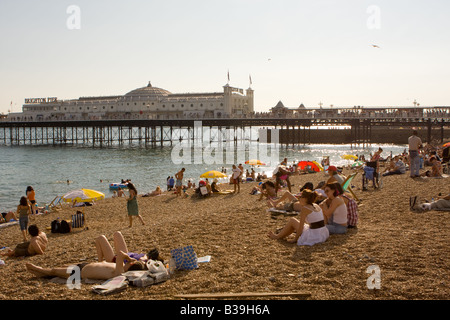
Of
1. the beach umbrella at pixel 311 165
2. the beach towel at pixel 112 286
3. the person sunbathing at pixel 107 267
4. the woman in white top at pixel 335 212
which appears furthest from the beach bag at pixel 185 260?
the beach umbrella at pixel 311 165

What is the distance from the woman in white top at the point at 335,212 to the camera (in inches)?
253

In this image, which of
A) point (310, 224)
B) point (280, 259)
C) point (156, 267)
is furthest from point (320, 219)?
point (156, 267)

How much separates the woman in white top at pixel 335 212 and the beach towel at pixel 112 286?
10.6 ft

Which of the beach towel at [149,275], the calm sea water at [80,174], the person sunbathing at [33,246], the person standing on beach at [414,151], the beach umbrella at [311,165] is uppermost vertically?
the person standing on beach at [414,151]

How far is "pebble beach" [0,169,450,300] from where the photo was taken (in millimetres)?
4473

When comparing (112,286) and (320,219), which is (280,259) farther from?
(112,286)

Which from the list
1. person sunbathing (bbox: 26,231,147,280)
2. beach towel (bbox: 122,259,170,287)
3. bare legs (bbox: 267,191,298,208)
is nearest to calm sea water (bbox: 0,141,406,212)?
bare legs (bbox: 267,191,298,208)

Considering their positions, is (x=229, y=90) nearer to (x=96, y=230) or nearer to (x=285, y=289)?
(x=96, y=230)

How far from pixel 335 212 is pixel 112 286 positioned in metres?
3.48

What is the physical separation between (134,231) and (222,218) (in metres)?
1.75

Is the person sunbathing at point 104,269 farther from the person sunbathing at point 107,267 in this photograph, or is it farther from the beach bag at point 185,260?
the beach bag at point 185,260

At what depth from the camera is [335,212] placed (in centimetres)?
650

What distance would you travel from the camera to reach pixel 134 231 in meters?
8.36
